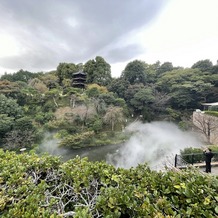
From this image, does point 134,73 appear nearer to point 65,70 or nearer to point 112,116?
point 65,70

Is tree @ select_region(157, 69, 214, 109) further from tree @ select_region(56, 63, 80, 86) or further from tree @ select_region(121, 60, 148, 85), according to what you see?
tree @ select_region(56, 63, 80, 86)

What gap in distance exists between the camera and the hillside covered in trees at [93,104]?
34.2 feet

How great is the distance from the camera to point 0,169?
5.55ft

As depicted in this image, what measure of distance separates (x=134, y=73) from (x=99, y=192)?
20201 mm

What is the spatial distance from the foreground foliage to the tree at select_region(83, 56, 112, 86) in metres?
18.8

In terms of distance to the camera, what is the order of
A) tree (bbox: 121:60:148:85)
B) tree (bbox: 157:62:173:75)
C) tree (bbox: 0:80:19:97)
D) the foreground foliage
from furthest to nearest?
tree (bbox: 157:62:173:75)
tree (bbox: 121:60:148:85)
tree (bbox: 0:80:19:97)
the foreground foliage

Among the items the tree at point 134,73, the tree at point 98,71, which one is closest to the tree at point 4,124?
the tree at point 98,71

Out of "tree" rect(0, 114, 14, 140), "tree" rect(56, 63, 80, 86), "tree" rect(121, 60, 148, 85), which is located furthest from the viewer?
"tree" rect(56, 63, 80, 86)

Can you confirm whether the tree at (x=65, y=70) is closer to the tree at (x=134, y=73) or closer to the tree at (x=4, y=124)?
the tree at (x=134, y=73)

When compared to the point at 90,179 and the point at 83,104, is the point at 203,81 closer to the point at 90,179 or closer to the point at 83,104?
the point at 83,104

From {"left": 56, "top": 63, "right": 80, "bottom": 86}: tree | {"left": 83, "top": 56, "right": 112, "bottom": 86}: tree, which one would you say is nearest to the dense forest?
{"left": 56, "top": 63, "right": 80, "bottom": 86}: tree

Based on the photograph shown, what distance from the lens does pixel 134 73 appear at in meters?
20.5

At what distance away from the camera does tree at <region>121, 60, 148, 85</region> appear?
2055 centimetres

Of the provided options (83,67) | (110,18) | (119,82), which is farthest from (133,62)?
(110,18)
